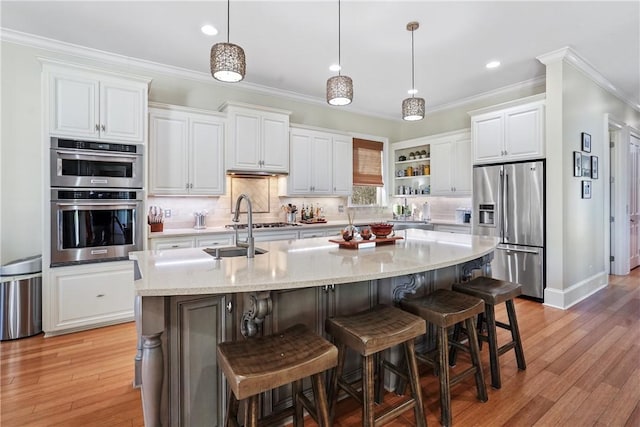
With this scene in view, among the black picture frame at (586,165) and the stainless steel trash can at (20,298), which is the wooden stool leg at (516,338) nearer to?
the black picture frame at (586,165)

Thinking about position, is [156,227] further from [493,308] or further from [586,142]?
[586,142]

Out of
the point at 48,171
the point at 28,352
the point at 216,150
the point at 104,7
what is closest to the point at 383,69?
the point at 216,150

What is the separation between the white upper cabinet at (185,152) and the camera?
3701 millimetres

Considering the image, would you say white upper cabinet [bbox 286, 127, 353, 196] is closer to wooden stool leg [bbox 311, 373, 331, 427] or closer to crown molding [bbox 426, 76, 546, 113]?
crown molding [bbox 426, 76, 546, 113]

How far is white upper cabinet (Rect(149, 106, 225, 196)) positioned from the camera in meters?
3.70

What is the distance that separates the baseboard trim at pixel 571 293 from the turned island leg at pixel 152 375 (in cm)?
417

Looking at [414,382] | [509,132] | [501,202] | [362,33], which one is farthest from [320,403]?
[509,132]

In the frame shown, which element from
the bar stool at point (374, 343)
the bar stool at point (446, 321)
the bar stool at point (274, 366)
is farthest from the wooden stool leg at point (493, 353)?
the bar stool at point (274, 366)

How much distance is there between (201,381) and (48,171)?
265 cm

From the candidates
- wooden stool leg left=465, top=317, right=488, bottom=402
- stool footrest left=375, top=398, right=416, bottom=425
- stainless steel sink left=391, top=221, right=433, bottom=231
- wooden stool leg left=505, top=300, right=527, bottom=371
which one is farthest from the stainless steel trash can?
stainless steel sink left=391, top=221, right=433, bottom=231

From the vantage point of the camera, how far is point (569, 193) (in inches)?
148

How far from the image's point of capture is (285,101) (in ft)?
16.5

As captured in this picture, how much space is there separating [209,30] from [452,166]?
4008mm

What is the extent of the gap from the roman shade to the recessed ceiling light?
299 cm
